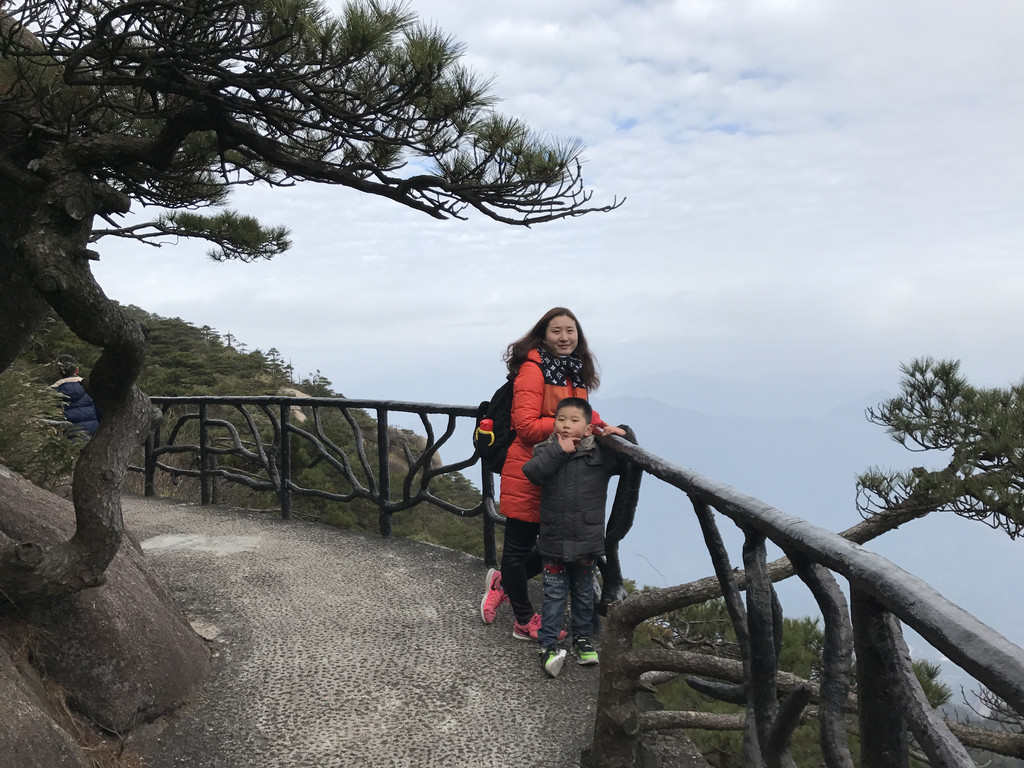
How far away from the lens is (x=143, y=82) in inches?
116

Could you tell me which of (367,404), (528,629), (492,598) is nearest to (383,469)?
(367,404)

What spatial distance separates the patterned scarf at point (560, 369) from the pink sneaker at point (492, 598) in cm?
123

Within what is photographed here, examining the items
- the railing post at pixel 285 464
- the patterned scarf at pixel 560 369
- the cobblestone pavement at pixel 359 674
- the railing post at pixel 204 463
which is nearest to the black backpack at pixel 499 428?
the patterned scarf at pixel 560 369

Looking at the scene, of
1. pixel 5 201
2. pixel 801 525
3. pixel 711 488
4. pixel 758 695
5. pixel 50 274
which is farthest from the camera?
pixel 5 201

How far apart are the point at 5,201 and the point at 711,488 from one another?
327 centimetres

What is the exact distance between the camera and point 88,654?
2855 millimetres

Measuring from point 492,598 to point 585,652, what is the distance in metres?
0.72

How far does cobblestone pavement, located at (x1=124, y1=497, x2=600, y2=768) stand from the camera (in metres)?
2.78

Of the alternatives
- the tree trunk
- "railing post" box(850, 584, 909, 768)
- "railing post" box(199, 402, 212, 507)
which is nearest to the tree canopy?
the tree trunk

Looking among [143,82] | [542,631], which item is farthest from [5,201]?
[542,631]

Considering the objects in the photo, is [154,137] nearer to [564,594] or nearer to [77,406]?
[564,594]

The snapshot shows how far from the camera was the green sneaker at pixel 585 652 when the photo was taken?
3.36 metres

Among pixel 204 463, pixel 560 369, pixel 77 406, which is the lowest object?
pixel 204 463

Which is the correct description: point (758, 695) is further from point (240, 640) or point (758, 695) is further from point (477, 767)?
point (240, 640)
